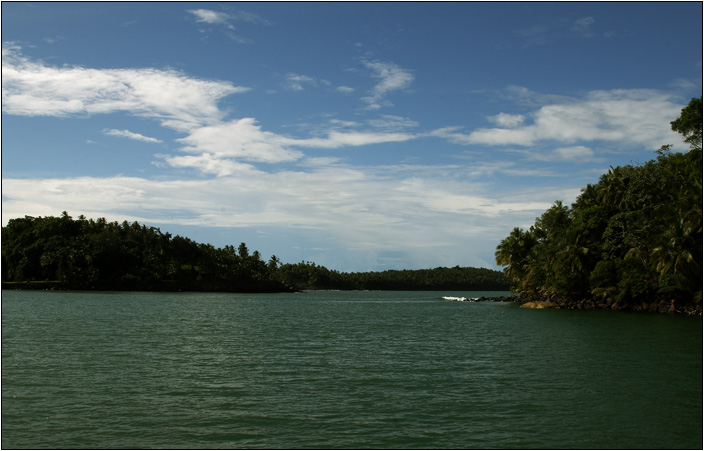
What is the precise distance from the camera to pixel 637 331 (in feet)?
152

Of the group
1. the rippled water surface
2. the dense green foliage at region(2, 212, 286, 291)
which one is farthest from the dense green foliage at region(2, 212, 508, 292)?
the rippled water surface

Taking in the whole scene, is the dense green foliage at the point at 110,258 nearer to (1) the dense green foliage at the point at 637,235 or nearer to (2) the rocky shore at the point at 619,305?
(2) the rocky shore at the point at 619,305

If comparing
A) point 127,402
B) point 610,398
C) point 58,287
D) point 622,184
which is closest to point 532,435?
point 610,398

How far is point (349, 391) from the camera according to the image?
75.4 ft

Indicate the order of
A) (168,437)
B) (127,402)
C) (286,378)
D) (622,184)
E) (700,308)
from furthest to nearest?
(622,184) < (700,308) < (286,378) < (127,402) < (168,437)

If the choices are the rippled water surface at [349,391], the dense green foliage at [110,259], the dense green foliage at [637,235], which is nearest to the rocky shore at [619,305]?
the dense green foliage at [637,235]

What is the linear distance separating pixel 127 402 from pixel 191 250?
583 ft

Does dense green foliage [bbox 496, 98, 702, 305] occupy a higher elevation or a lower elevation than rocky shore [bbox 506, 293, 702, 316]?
higher

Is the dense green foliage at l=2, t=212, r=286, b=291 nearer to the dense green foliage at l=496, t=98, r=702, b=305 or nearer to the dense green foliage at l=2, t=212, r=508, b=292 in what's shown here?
the dense green foliage at l=2, t=212, r=508, b=292

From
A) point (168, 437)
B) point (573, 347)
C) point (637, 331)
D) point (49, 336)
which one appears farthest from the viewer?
point (637, 331)

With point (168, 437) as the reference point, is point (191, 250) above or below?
above

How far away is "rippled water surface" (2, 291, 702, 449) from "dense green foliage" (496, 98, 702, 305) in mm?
17587

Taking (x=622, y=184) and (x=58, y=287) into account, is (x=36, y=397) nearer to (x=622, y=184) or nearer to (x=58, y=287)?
(x=622, y=184)

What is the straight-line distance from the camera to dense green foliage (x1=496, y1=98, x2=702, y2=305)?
2233 inches
